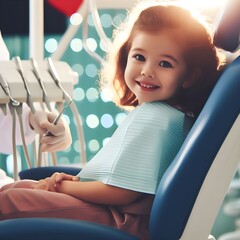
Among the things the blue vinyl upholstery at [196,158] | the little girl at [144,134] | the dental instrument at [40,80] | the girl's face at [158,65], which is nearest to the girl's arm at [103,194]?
the little girl at [144,134]

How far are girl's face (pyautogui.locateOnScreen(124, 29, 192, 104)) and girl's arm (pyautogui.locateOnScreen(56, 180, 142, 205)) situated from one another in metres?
0.23

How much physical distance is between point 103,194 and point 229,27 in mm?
431

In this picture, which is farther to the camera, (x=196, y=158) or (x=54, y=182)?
(x=54, y=182)

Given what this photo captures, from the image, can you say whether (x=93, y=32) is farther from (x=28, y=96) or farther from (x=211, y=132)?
(x=211, y=132)

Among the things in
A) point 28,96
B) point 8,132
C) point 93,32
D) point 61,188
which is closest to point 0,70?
point 28,96

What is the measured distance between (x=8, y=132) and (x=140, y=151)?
580 mm

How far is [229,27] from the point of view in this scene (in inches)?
43.6

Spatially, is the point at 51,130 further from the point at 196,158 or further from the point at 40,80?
the point at 196,158

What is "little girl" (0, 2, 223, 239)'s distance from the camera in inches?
48.9

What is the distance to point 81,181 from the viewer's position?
1.32 metres

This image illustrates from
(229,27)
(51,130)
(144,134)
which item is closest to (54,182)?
(51,130)

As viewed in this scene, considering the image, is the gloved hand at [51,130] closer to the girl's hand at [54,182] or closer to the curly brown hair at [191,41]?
the girl's hand at [54,182]

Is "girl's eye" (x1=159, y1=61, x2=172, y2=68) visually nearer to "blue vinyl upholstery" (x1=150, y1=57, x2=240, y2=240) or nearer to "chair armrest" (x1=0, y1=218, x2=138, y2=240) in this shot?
"blue vinyl upholstery" (x1=150, y1=57, x2=240, y2=240)

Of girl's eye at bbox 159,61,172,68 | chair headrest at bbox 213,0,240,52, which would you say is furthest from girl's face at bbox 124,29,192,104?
chair headrest at bbox 213,0,240,52
